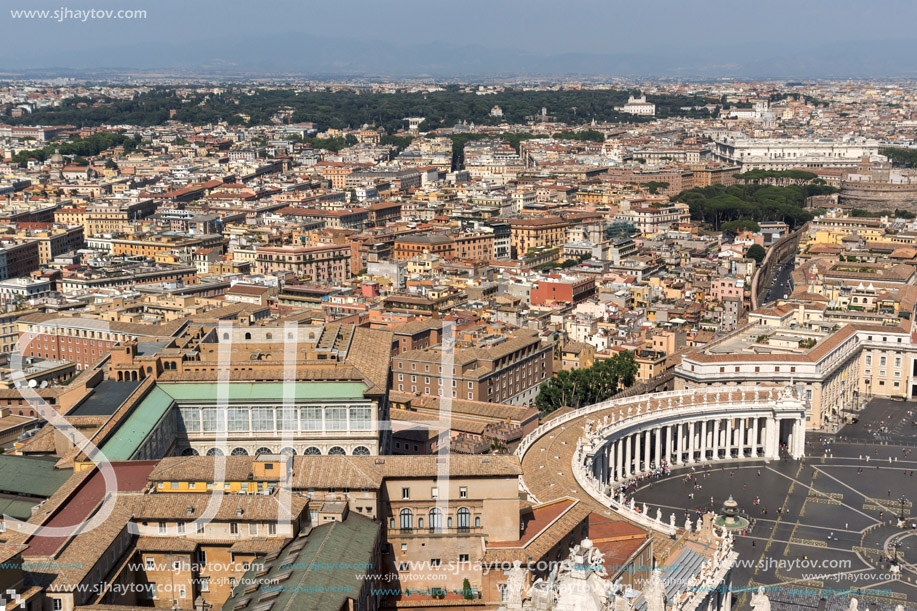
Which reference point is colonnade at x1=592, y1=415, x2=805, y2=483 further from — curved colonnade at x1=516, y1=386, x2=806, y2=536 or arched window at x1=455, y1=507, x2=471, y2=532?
arched window at x1=455, y1=507, x2=471, y2=532

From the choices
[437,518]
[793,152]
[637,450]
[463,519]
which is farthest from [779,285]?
[793,152]

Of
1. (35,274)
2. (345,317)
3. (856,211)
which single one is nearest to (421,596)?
(345,317)

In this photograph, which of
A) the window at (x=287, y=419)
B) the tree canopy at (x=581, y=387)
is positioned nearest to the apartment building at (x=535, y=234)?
the tree canopy at (x=581, y=387)

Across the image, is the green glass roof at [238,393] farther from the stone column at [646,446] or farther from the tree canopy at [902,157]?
the tree canopy at [902,157]

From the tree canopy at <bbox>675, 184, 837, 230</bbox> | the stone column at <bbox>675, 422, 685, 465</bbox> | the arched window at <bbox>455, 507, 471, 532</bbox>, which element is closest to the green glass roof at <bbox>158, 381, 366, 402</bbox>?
the arched window at <bbox>455, 507, 471, 532</bbox>

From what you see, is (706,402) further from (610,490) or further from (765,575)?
(765,575)

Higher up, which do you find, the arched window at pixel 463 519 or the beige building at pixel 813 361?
the arched window at pixel 463 519

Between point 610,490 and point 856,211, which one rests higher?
point 856,211
